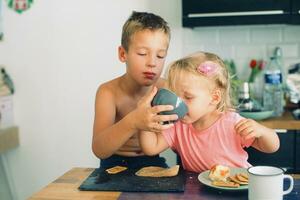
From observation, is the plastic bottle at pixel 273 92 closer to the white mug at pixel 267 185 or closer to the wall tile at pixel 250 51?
the wall tile at pixel 250 51

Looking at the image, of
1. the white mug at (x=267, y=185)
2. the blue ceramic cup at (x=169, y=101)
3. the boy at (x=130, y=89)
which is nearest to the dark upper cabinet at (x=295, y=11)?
the boy at (x=130, y=89)

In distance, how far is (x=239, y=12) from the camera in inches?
95.5

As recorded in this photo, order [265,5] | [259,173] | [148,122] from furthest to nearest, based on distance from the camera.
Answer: [265,5], [148,122], [259,173]

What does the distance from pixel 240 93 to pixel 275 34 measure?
51 centimetres

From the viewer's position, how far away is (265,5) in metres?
2.40

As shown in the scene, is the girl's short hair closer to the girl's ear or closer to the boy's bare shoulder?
the girl's ear

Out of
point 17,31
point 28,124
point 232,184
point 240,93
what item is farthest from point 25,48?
point 232,184

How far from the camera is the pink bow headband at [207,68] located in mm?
1380

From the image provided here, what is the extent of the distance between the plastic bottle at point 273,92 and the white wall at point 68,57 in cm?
28

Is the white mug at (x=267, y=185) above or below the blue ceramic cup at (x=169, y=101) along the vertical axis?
below

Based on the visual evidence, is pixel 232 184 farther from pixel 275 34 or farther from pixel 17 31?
pixel 17 31

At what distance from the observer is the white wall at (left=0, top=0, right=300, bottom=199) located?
9.12ft

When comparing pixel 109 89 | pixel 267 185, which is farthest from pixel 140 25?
pixel 267 185

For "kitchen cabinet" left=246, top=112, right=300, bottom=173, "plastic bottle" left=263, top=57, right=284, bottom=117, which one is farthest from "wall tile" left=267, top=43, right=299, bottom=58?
"kitchen cabinet" left=246, top=112, right=300, bottom=173
